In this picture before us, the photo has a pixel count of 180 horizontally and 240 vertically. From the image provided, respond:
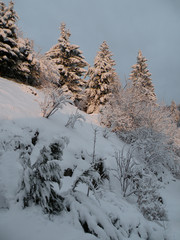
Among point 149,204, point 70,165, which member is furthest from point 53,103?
point 149,204

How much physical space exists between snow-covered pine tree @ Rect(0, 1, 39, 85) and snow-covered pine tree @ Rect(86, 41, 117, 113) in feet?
21.5

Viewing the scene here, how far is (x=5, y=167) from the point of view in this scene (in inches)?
67.4

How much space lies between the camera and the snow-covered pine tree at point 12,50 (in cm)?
1013

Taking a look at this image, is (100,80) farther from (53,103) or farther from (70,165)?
(70,165)

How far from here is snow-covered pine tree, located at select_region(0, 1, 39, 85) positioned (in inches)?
399

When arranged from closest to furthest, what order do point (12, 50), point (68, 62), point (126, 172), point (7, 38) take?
point (126, 172)
point (7, 38)
point (12, 50)
point (68, 62)

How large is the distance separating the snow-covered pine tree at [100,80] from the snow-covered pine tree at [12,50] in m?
6.56

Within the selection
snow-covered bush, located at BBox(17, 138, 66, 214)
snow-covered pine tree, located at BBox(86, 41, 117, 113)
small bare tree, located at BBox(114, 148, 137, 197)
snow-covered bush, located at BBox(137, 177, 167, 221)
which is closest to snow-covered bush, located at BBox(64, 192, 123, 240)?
snow-covered bush, located at BBox(17, 138, 66, 214)

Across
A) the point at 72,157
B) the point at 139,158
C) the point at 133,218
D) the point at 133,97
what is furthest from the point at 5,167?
the point at 133,97

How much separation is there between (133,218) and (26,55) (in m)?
13.2

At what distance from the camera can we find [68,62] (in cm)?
1499

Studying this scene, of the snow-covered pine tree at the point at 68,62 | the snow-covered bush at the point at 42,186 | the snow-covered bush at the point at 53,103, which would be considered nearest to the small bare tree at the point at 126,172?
the snow-covered bush at the point at 53,103

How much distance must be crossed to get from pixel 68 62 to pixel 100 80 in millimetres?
4099

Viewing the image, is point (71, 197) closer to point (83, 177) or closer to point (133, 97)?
point (83, 177)
